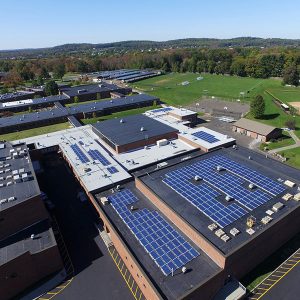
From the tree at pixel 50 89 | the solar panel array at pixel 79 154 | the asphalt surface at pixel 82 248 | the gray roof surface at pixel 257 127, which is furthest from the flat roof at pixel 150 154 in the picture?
the tree at pixel 50 89

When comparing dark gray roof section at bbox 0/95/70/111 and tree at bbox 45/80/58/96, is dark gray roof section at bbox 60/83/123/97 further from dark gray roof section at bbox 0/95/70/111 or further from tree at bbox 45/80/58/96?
dark gray roof section at bbox 0/95/70/111

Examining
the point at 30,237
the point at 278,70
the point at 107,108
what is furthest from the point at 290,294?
the point at 278,70

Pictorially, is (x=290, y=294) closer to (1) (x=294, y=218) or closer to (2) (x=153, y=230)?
(1) (x=294, y=218)

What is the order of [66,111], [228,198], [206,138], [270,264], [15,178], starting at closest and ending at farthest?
[270,264]
[228,198]
[15,178]
[206,138]
[66,111]

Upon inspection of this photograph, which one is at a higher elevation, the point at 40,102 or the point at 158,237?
the point at 158,237

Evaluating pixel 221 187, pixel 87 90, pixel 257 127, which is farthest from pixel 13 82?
pixel 221 187

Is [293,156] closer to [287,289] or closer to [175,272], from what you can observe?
[287,289]
